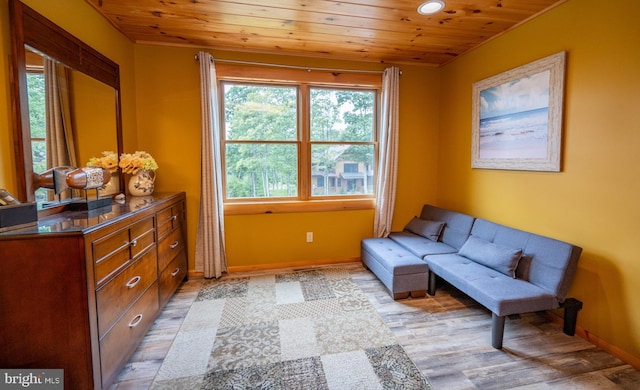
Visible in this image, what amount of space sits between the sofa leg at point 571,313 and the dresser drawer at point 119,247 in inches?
118

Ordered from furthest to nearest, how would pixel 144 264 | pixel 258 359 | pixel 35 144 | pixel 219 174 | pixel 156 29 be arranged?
1. pixel 219 174
2. pixel 156 29
3. pixel 144 264
4. pixel 258 359
5. pixel 35 144

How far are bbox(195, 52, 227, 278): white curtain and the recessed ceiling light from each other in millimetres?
2042

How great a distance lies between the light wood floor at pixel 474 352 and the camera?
1.66 metres

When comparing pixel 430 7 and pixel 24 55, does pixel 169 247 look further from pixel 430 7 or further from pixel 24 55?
pixel 430 7

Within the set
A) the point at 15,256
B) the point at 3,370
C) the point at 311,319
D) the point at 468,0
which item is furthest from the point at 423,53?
the point at 3,370

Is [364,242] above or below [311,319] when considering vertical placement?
above

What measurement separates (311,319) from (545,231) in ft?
6.71

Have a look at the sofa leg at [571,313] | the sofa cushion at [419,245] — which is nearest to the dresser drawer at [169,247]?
the sofa cushion at [419,245]

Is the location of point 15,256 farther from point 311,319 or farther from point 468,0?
point 468,0

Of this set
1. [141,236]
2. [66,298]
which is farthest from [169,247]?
[66,298]

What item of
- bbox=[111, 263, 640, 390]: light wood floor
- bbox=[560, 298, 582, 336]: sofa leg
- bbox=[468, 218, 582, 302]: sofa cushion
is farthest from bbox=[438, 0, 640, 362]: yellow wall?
bbox=[111, 263, 640, 390]: light wood floor

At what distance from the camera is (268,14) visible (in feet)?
7.67

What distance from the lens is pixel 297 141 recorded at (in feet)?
11.0

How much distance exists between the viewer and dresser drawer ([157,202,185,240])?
7.56 feet
